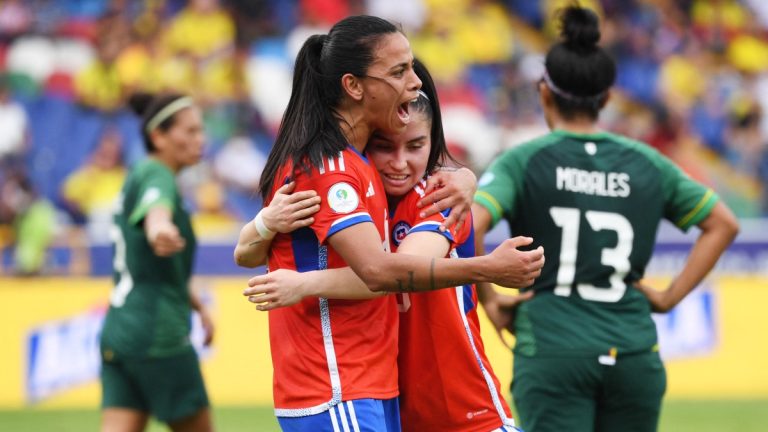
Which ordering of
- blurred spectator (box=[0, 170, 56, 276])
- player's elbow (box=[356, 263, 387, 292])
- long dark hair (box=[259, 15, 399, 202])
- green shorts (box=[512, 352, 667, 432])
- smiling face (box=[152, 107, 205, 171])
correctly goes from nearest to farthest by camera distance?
player's elbow (box=[356, 263, 387, 292]) < long dark hair (box=[259, 15, 399, 202]) < green shorts (box=[512, 352, 667, 432]) < smiling face (box=[152, 107, 205, 171]) < blurred spectator (box=[0, 170, 56, 276])

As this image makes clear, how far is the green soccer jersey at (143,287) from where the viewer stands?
21.4 feet

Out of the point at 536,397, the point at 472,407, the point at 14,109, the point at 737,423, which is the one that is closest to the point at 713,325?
the point at 737,423

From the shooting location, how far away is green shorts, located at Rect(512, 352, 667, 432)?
4902 mm

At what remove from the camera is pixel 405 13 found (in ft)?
55.8

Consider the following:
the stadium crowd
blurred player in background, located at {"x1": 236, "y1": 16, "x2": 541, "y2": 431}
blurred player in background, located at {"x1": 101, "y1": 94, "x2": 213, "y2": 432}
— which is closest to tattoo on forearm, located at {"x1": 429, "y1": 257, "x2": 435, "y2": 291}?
blurred player in background, located at {"x1": 236, "y1": 16, "x2": 541, "y2": 431}

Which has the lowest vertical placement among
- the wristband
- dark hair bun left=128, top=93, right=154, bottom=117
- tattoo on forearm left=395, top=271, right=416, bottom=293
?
tattoo on forearm left=395, top=271, right=416, bottom=293

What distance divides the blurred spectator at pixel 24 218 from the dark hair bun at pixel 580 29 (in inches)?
377

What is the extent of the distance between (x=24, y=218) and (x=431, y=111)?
1122cm

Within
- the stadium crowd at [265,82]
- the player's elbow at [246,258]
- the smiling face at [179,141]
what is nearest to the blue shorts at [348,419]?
the player's elbow at [246,258]

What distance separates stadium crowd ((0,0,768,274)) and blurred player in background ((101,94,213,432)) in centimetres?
768

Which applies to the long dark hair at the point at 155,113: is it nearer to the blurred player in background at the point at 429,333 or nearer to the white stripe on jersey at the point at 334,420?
the blurred player in background at the point at 429,333

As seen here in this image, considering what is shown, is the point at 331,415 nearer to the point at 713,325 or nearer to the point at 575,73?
the point at 575,73

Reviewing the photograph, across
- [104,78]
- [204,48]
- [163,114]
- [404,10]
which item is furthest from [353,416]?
[404,10]

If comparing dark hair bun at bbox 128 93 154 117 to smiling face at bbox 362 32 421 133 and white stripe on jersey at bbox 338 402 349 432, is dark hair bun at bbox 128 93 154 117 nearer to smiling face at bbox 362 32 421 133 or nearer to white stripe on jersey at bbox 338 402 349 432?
smiling face at bbox 362 32 421 133
